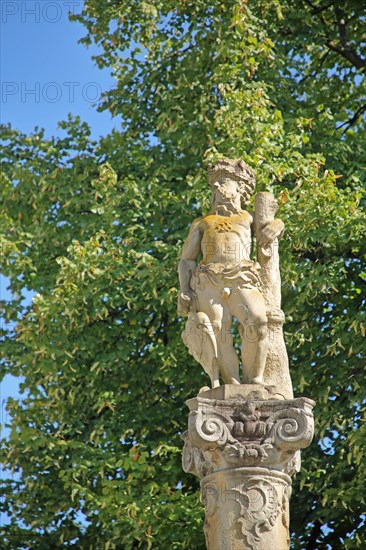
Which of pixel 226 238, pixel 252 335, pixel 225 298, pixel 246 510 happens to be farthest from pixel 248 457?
pixel 226 238

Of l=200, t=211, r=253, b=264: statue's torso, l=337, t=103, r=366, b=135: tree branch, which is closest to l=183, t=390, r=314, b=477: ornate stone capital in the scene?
l=200, t=211, r=253, b=264: statue's torso

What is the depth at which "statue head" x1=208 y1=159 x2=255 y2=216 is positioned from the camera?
9.90 metres

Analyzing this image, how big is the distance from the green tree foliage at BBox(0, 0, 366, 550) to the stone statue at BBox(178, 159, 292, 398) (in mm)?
3767

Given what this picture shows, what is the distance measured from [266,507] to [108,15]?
32.1ft

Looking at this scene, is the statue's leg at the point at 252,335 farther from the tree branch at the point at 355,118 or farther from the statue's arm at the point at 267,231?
the tree branch at the point at 355,118

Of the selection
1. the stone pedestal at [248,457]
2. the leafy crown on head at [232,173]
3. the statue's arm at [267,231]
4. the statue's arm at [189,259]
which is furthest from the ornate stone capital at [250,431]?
the leafy crown on head at [232,173]

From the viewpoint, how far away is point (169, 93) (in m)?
16.0

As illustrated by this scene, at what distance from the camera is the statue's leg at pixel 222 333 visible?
9.18 meters

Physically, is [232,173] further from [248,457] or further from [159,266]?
[159,266]

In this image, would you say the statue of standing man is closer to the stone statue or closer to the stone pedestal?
the stone statue

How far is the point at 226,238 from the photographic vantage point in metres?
9.51

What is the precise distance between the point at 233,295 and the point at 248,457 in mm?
1308

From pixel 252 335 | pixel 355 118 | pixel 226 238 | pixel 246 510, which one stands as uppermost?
pixel 355 118

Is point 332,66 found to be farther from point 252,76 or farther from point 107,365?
point 107,365
